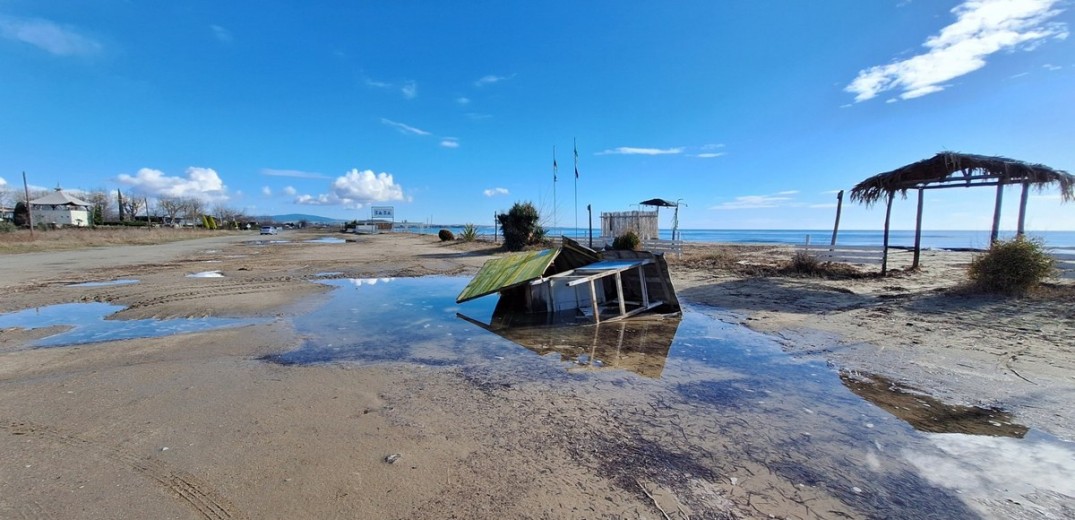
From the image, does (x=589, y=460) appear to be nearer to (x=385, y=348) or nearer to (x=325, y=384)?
(x=325, y=384)

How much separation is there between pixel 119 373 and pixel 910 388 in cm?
923

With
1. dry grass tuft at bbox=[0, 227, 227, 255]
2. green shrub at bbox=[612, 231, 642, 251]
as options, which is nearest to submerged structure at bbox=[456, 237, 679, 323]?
green shrub at bbox=[612, 231, 642, 251]

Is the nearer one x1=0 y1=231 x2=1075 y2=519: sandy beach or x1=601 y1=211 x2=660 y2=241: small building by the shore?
x1=0 y1=231 x2=1075 y2=519: sandy beach

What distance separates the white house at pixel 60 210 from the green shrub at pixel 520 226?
231ft

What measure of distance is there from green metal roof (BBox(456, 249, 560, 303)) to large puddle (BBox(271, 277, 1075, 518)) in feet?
3.28

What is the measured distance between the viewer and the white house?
198 ft

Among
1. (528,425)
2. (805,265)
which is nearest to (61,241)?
(528,425)

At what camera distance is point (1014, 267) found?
8383mm

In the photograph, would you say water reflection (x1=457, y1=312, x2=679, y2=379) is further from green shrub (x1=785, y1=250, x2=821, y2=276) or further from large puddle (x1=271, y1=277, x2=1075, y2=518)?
green shrub (x1=785, y1=250, x2=821, y2=276)

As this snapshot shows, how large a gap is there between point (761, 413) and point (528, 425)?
2.27 meters

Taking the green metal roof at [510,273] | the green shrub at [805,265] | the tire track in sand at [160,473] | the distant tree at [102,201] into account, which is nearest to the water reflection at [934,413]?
the green metal roof at [510,273]

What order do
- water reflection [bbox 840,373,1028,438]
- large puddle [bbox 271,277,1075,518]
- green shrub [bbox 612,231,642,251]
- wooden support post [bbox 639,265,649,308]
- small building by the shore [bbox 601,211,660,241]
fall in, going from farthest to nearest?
small building by the shore [bbox 601,211,660,241] → green shrub [bbox 612,231,642,251] → wooden support post [bbox 639,265,649,308] → water reflection [bbox 840,373,1028,438] → large puddle [bbox 271,277,1075,518]

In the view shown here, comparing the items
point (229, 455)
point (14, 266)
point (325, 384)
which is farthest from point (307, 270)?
point (229, 455)

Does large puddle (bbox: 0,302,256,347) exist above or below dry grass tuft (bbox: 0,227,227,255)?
below
